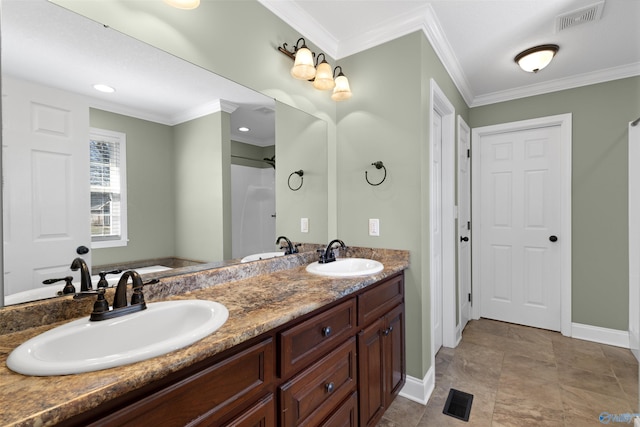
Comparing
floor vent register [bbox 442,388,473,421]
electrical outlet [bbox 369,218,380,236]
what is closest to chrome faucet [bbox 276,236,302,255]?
electrical outlet [bbox 369,218,380,236]

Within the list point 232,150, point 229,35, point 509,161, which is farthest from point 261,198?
point 509,161

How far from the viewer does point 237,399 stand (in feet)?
2.74

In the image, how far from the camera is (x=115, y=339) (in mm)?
899

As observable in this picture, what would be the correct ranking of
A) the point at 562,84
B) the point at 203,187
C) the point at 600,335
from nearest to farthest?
1. the point at 203,187
2. the point at 600,335
3. the point at 562,84

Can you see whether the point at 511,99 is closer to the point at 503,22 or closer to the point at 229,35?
the point at 503,22

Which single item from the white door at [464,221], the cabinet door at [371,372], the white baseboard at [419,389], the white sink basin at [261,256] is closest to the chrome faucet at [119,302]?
the white sink basin at [261,256]

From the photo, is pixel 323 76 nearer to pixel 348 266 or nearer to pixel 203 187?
pixel 203 187

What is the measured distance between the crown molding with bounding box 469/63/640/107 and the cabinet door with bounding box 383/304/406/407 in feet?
8.54

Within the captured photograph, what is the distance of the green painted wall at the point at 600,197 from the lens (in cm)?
260

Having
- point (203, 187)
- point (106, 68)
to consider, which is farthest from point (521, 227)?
point (106, 68)

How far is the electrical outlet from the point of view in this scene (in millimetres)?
2088

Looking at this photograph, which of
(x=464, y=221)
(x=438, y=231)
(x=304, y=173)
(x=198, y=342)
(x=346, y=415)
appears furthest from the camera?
(x=464, y=221)

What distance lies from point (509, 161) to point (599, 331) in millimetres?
1806

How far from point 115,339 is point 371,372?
3.93ft
